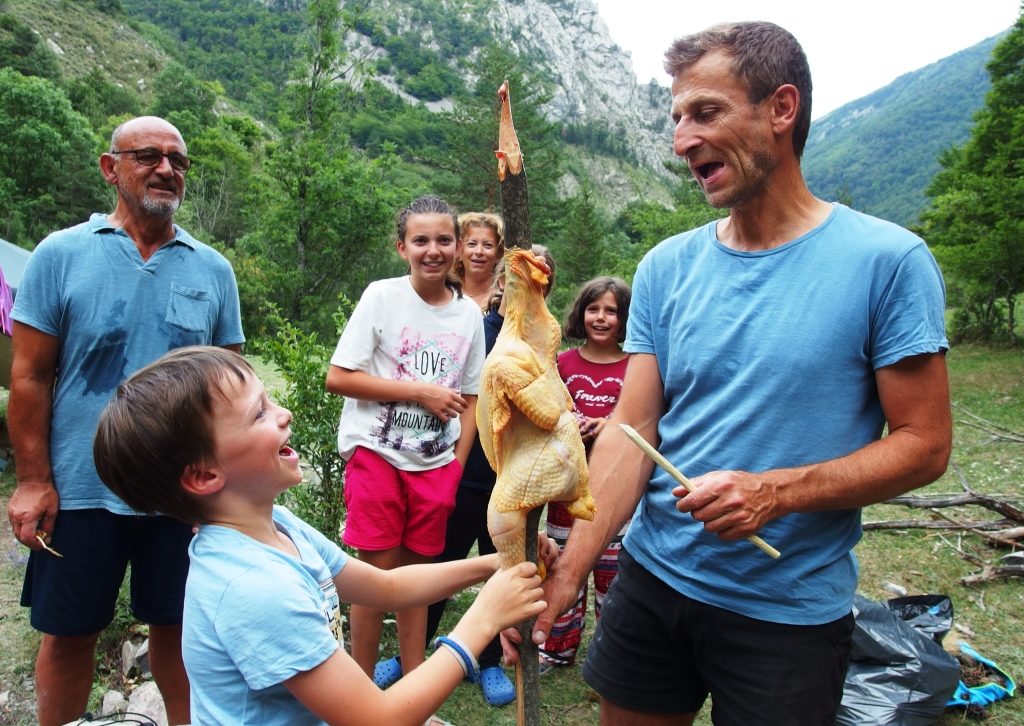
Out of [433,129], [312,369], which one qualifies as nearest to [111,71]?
[433,129]

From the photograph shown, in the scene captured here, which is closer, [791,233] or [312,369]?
[791,233]

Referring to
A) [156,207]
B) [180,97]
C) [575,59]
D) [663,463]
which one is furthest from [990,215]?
[575,59]

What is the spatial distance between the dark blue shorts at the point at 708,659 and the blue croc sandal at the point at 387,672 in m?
1.85

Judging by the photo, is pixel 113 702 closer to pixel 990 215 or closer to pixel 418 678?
pixel 418 678

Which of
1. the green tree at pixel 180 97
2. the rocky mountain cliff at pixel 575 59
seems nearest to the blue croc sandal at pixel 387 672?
the green tree at pixel 180 97

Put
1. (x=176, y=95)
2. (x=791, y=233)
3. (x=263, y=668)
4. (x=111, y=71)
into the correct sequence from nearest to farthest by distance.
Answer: (x=263, y=668), (x=791, y=233), (x=176, y=95), (x=111, y=71)

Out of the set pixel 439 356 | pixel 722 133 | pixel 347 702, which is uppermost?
pixel 722 133

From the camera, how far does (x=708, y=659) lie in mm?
1668

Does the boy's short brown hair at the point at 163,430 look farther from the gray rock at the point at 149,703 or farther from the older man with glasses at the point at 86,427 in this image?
the gray rock at the point at 149,703

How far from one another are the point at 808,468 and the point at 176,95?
55431 mm

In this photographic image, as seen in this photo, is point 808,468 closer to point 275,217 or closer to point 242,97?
point 275,217

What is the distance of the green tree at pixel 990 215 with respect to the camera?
13.1 m

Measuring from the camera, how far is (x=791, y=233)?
1653mm

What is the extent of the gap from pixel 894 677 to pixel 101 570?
3.43m
